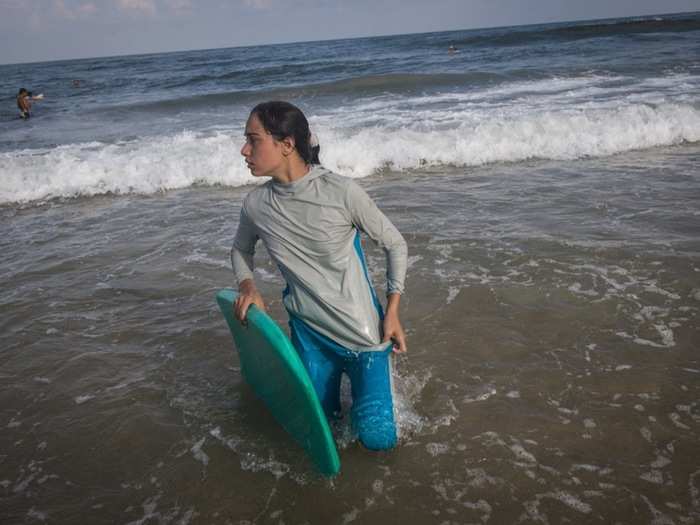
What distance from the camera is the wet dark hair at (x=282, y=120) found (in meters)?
2.14

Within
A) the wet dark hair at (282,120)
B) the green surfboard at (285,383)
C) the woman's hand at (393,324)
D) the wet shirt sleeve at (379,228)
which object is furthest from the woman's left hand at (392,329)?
the wet dark hair at (282,120)

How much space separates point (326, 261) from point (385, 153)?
7.11 meters

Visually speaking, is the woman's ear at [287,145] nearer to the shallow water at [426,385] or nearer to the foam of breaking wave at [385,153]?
the shallow water at [426,385]

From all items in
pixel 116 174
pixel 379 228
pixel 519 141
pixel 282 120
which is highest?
pixel 282 120

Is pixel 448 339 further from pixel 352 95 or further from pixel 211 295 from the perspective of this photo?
pixel 352 95

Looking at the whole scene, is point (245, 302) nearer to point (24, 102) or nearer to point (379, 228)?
point (379, 228)

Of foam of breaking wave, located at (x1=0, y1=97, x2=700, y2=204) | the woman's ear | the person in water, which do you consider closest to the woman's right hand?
the person in water

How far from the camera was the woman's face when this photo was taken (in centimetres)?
217

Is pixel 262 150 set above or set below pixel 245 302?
above

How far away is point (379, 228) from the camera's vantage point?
7.55 feet

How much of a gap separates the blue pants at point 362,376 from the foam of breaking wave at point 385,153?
6.73 m

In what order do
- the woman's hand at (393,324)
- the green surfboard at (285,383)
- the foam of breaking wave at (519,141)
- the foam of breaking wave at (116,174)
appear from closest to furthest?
1. the green surfboard at (285,383)
2. the woman's hand at (393,324)
3. the foam of breaking wave at (116,174)
4. the foam of breaking wave at (519,141)

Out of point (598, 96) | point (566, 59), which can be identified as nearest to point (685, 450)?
point (598, 96)

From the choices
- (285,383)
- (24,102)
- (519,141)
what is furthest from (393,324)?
(24,102)
